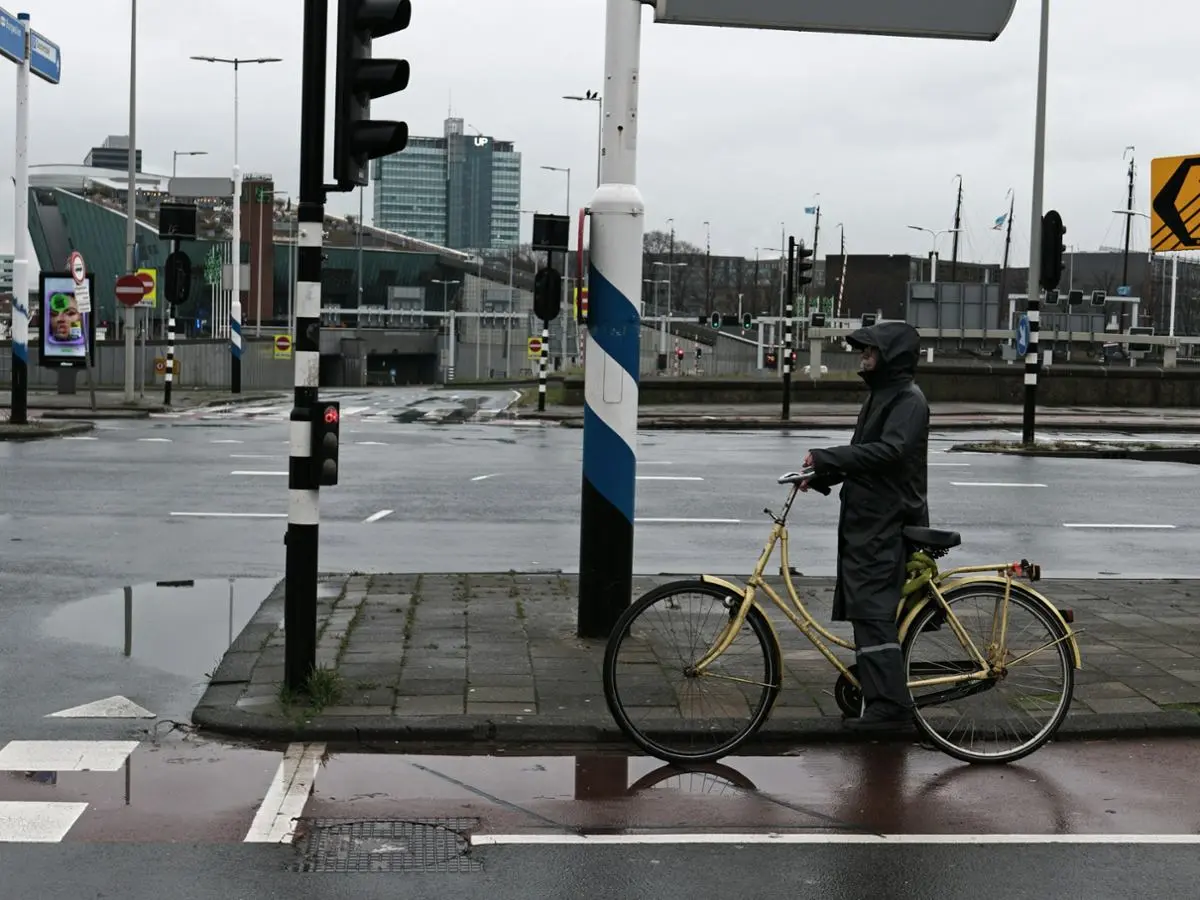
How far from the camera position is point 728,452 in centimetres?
2384

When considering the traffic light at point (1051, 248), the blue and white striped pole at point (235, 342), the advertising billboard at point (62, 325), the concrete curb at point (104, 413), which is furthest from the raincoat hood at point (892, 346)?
the blue and white striped pole at point (235, 342)

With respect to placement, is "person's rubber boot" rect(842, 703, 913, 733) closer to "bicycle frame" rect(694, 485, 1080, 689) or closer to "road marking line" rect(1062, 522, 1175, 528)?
"bicycle frame" rect(694, 485, 1080, 689)

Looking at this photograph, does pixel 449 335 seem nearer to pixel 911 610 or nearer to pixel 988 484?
pixel 988 484

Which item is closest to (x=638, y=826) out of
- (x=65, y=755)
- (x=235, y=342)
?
(x=65, y=755)

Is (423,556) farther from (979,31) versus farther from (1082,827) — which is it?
(1082,827)

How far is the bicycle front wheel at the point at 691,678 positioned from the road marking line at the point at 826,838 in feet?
3.47

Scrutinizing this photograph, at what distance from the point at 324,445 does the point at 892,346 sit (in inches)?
102

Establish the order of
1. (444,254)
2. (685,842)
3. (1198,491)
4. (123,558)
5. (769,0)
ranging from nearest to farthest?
(685,842) < (769,0) < (123,558) < (1198,491) < (444,254)

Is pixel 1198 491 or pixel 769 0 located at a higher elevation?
pixel 769 0

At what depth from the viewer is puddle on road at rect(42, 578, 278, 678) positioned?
848 cm

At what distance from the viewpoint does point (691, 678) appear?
6652 millimetres

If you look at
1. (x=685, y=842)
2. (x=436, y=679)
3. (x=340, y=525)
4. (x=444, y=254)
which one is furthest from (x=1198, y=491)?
(x=444, y=254)

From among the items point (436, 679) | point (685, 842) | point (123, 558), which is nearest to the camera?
point (685, 842)

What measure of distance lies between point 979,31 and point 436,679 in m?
4.61
